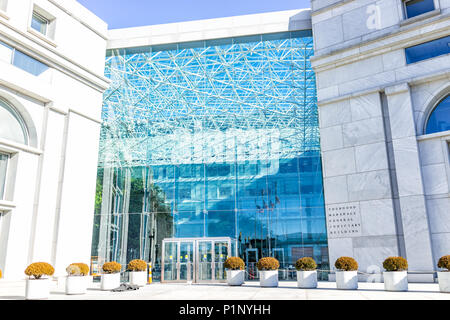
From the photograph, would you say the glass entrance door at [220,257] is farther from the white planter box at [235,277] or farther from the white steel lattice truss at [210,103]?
the white steel lattice truss at [210,103]

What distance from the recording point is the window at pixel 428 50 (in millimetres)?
17828

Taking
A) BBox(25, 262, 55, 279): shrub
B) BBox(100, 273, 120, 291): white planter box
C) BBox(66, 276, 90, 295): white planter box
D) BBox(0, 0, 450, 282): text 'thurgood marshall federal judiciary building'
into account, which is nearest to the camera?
BBox(25, 262, 55, 279): shrub

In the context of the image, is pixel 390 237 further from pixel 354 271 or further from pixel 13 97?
pixel 13 97

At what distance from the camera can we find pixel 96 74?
2344cm

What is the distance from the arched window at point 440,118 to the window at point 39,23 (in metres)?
20.2

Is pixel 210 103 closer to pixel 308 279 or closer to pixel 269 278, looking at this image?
pixel 269 278

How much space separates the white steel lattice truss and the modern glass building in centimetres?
8

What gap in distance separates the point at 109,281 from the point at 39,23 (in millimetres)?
14527

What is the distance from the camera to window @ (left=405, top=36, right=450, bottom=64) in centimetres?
→ 1783

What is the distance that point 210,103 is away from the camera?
32.3 m

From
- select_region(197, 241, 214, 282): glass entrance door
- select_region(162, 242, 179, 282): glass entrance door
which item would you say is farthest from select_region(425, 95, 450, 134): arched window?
select_region(162, 242, 179, 282): glass entrance door

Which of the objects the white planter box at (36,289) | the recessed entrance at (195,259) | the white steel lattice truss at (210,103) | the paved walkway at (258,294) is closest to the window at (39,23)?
the white steel lattice truss at (210,103)

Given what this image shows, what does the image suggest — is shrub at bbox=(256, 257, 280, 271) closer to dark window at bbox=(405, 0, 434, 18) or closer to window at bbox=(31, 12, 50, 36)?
dark window at bbox=(405, 0, 434, 18)
